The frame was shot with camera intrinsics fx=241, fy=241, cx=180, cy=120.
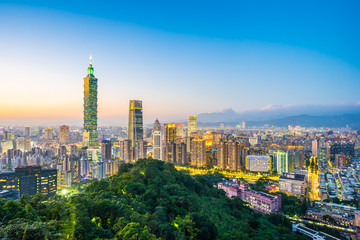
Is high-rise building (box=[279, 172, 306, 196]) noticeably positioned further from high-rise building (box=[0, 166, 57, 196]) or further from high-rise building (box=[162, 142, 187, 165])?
high-rise building (box=[0, 166, 57, 196])

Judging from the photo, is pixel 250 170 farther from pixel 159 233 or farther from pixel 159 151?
pixel 159 233

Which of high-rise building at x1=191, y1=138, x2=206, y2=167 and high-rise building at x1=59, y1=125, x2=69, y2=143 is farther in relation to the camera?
high-rise building at x1=59, y1=125, x2=69, y2=143

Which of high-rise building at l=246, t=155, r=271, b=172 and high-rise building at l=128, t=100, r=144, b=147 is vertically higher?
high-rise building at l=128, t=100, r=144, b=147

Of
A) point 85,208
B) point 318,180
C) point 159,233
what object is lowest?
point 318,180

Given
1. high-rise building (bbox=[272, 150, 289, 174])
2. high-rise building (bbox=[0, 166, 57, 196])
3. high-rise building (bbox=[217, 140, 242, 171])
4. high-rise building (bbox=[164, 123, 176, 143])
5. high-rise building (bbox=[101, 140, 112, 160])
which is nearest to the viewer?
high-rise building (bbox=[0, 166, 57, 196])

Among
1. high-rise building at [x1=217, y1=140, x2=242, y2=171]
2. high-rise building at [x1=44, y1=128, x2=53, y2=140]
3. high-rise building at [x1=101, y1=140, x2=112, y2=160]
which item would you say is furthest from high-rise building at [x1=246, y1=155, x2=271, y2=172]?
high-rise building at [x1=44, y1=128, x2=53, y2=140]

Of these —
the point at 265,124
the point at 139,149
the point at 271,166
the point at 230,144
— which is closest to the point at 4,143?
the point at 139,149

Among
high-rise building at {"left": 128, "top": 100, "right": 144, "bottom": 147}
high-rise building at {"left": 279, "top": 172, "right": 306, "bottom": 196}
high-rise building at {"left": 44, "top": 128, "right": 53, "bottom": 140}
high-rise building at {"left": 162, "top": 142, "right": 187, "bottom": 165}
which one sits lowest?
high-rise building at {"left": 279, "top": 172, "right": 306, "bottom": 196}

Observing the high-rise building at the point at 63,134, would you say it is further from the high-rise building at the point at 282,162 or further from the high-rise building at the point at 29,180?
the high-rise building at the point at 282,162
